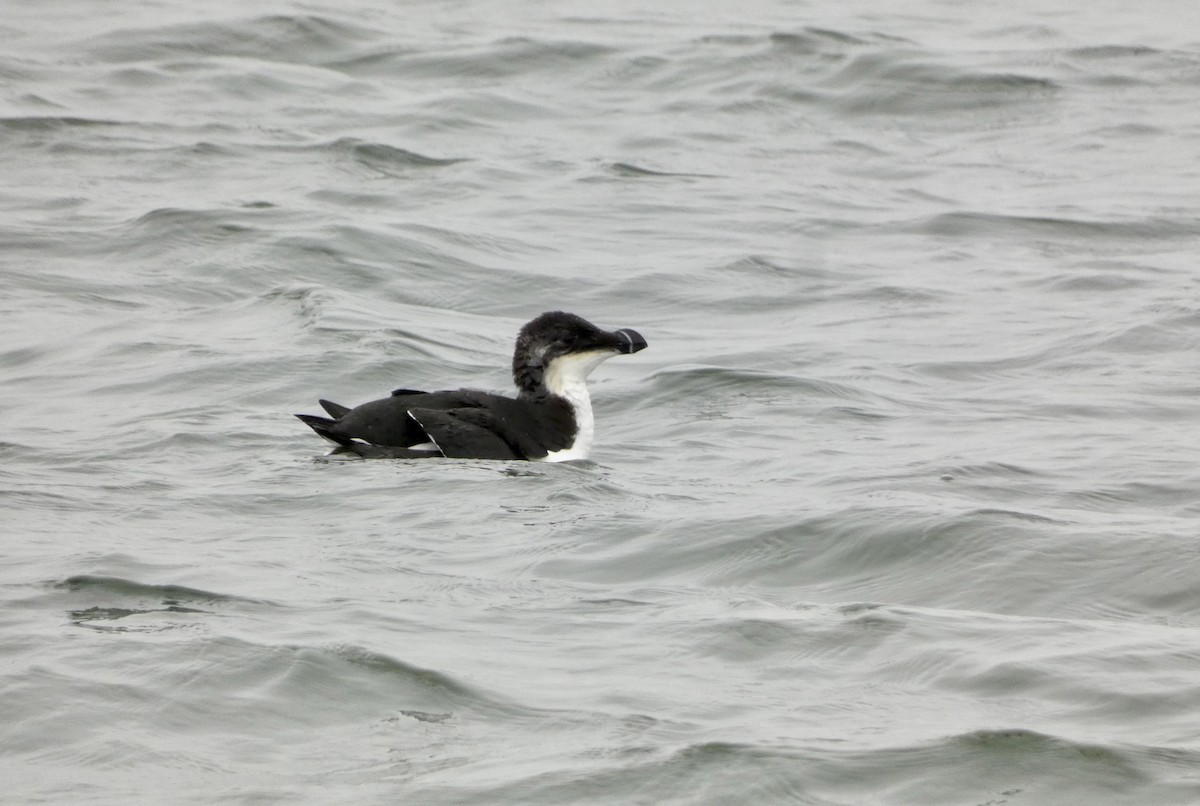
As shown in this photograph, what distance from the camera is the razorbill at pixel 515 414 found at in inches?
374

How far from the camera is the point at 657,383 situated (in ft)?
38.6

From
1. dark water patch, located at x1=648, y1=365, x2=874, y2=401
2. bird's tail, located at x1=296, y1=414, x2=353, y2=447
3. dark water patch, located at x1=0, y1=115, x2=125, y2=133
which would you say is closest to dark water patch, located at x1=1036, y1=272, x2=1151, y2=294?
dark water patch, located at x1=648, y1=365, x2=874, y2=401

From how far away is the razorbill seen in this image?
9508mm

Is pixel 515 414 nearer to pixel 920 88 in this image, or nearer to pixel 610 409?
pixel 610 409

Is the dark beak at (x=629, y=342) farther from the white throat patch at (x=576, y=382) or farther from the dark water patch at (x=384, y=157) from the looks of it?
the dark water patch at (x=384, y=157)

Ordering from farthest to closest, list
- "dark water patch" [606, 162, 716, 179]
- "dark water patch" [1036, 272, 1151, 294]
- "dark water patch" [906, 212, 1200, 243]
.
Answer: "dark water patch" [606, 162, 716, 179] → "dark water patch" [906, 212, 1200, 243] → "dark water patch" [1036, 272, 1151, 294]

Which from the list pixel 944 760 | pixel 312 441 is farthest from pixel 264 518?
pixel 944 760

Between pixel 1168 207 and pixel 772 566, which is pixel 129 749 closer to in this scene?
pixel 772 566

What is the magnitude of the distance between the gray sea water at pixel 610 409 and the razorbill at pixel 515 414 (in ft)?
0.57

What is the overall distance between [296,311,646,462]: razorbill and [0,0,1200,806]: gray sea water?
173 mm

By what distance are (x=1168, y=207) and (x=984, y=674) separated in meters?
10.9

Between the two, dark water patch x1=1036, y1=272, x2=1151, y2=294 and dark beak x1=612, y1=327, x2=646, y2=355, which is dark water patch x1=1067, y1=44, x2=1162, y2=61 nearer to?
dark water patch x1=1036, y1=272, x2=1151, y2=294

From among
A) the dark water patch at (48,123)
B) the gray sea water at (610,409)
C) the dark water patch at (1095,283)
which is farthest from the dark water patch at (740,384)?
the dark water patch at (48,123)

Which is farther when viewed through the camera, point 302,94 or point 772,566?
point 302,94
